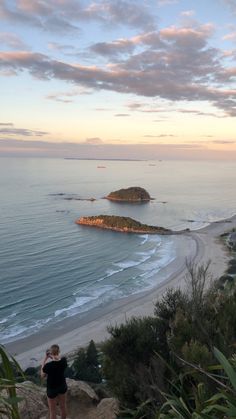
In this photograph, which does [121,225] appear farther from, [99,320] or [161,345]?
[161,345]

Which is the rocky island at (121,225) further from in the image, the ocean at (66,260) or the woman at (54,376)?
the woman at (54,376)

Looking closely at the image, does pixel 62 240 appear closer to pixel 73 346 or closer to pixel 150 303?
pixel 150 303

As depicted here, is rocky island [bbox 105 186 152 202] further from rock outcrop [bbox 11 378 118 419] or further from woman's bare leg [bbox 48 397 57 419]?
woman's bare leg [bbox 48 397 57 419]

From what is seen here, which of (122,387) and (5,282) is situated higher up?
(122,387)

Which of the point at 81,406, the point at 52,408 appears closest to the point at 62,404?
the point at 52,408

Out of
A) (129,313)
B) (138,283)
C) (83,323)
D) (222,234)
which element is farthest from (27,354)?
(222,234)

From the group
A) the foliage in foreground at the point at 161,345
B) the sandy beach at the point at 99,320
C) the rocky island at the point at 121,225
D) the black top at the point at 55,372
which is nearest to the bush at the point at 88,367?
the sandy beach at the point at 99,320

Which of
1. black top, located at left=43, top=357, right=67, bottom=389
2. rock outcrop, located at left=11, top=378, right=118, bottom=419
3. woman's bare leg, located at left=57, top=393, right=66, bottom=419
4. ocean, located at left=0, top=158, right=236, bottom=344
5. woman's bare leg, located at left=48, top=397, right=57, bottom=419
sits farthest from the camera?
ocean, located at left=0, top=158, right=236, bottom=344

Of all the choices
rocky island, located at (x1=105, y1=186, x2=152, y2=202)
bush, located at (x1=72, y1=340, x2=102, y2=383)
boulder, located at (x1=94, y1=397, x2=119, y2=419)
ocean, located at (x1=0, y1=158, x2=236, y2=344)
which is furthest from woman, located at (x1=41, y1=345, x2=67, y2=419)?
rocky island, located at (x1=105, y1=186, x2=152, y2=202)
